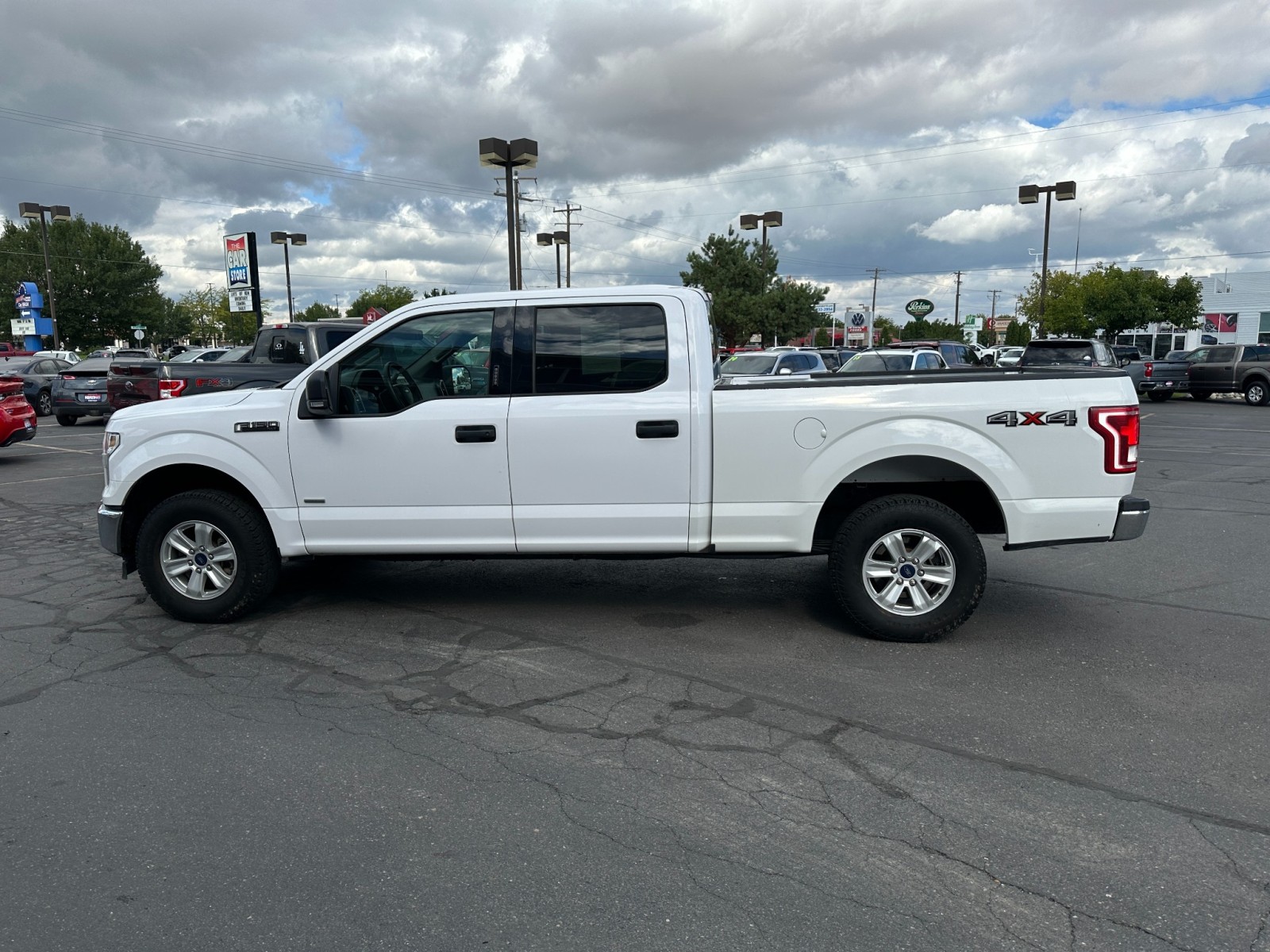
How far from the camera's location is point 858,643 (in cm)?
539

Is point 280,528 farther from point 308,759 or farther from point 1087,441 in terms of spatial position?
point 1087,441

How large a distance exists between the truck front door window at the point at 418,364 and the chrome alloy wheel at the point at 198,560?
1.19m

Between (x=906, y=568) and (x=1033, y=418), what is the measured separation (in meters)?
1.08

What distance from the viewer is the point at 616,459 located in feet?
17.6

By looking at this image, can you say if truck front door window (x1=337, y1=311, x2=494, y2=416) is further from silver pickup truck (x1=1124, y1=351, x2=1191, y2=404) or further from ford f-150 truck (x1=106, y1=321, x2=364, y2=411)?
silver pickup truck (x1=1124, y1=351, x2=1191, y2=404)

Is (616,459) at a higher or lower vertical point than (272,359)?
lower

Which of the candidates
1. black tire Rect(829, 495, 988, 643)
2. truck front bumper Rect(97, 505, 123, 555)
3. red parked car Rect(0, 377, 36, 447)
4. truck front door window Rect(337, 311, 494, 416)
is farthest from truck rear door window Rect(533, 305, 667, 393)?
red parked car Rect(0, 377, 36, 447)

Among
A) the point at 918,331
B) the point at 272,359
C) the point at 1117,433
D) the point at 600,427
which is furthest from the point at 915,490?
the point at 918,331

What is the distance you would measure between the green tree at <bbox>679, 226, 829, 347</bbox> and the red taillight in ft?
158

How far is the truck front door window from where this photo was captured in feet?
18.2

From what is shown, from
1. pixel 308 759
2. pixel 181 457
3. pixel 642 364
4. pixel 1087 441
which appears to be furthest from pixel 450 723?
pixel 1087 441

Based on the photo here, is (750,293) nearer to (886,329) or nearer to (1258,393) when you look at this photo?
(1258,393)

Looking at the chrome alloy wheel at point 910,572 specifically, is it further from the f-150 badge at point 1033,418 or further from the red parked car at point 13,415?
the red parked car at point 13,415

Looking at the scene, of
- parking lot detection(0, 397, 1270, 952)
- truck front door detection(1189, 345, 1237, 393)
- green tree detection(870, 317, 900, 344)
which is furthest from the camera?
green tree detection(870, 317, 900, 344)
